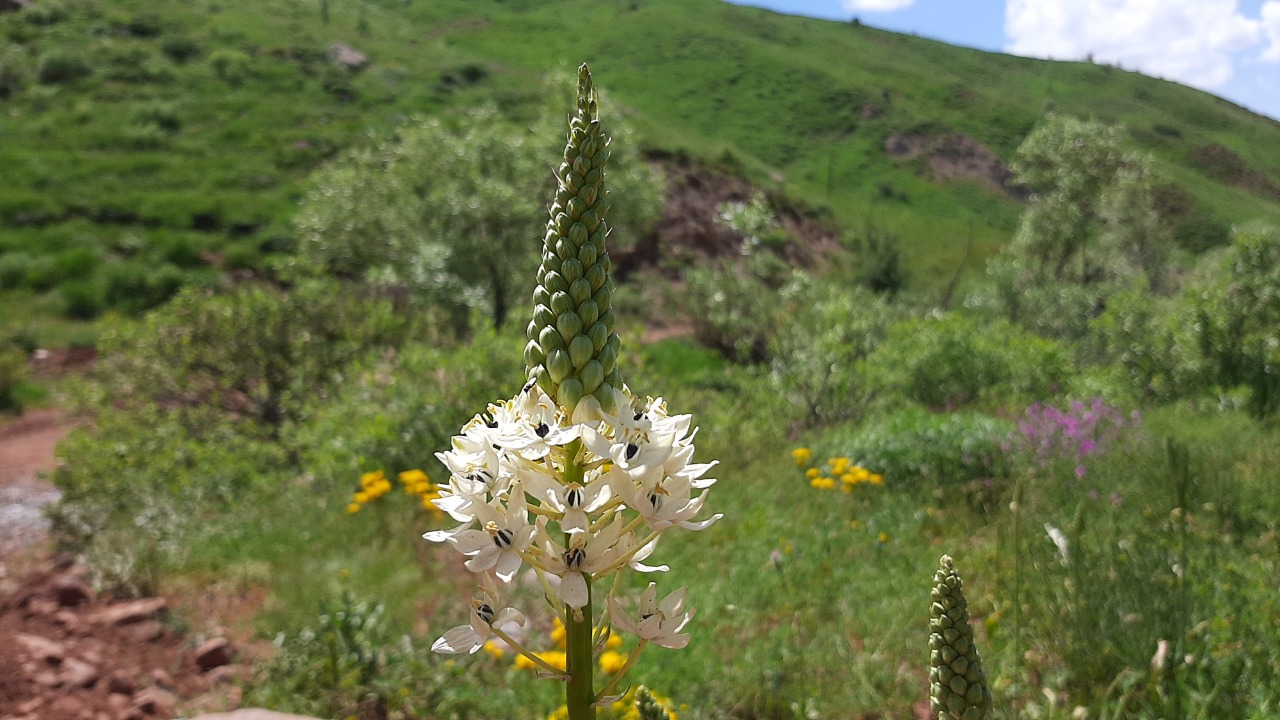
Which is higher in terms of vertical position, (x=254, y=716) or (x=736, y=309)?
(x=254, y=716)

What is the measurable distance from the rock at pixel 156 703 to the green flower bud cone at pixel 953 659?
5.46 m

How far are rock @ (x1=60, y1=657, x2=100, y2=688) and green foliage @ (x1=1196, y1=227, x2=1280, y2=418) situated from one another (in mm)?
15124

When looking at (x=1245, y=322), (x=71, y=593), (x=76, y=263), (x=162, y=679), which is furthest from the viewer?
(x=76, y=263)

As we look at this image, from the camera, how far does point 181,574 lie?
23.8 feet

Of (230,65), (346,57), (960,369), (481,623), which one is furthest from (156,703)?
(346,57)

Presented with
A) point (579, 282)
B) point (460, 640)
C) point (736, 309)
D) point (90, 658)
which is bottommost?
point (90, 658)

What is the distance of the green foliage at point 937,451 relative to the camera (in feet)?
27.4

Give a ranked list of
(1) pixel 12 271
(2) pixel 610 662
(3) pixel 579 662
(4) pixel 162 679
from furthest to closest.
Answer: (1) pixel 12 271 → (4) pixel 162 679 → (2) pixel 610 662 → (3) pixel 579 662

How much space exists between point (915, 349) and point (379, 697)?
1137 cm

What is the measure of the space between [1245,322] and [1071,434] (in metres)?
6.51

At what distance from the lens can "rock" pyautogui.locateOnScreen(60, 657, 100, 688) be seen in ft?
17.3

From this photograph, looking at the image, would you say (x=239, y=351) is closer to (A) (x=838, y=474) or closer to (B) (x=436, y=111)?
(A) (x=838, y=474)

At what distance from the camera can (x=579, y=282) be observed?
182 cm

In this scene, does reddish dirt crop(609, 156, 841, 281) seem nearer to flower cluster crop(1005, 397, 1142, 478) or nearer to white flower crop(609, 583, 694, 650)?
flower cluster crop(1005, 397, 1142, 478)
